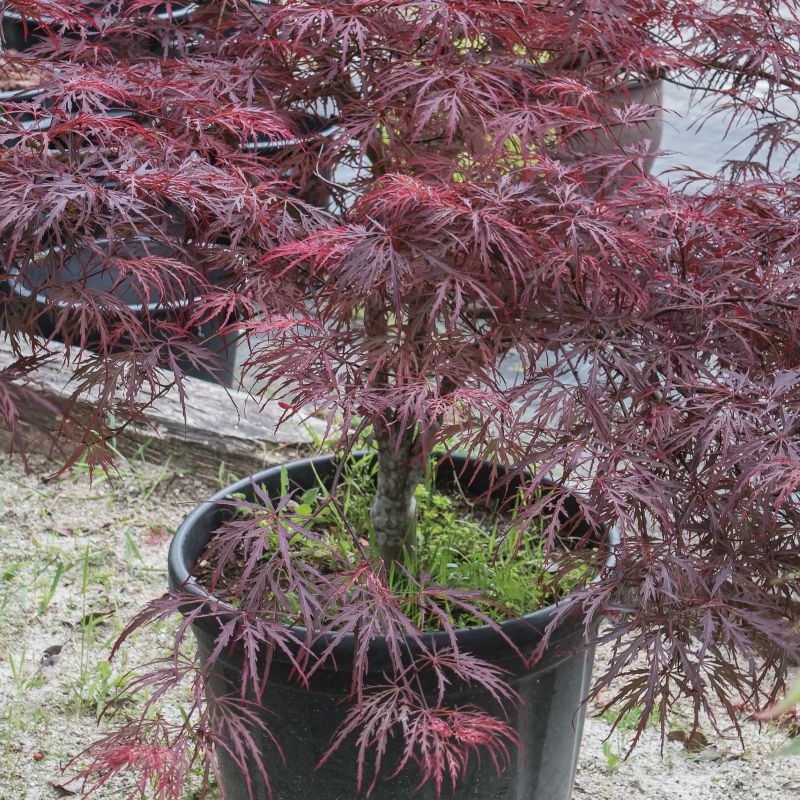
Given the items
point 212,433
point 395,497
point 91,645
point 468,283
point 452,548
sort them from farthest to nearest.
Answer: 1. point 212,433
2. point 91,645
3. point 452,548
4. point 395,497
5. point 468,283

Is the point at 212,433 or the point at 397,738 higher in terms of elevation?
the point at 212,433

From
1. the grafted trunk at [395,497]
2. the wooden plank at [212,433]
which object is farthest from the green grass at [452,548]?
the wooden plank at [212,433]

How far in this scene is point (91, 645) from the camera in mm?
1901

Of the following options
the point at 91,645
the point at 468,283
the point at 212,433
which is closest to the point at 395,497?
the point at 468,283

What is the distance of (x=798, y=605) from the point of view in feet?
3.55

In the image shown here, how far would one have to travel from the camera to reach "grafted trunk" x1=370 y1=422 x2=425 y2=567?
4.48 ft

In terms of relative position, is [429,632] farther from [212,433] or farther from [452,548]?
[212,433]

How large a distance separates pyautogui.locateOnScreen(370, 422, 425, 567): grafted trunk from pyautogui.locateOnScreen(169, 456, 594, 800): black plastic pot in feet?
0.43

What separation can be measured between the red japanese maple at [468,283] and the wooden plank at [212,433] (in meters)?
1.08

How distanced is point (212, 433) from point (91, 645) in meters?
0.56

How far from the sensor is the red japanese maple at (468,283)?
0.97 metres

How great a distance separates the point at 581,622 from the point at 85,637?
1086mm

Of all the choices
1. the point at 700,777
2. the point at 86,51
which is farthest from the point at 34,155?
the point at 700,777

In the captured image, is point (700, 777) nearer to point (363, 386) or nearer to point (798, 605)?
point (798, 605)
